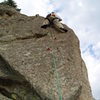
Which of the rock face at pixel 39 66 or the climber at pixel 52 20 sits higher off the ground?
the climber at pixel 52 20

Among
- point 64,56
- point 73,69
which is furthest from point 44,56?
point 73,69

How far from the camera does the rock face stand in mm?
7684

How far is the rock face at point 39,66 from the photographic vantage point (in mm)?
7684

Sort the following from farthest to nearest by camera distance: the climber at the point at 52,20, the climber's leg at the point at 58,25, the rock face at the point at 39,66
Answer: the climber at the point at 52,20, the climber's leg at the point at 58,25, the rock face at the point at 39,66

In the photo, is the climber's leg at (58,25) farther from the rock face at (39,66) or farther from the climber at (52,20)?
the rock face at (39,66)

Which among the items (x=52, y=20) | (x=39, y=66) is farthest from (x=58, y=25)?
(x=39, y=66)

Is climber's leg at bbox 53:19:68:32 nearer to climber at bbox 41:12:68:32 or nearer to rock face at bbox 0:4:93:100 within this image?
climber at bbox 41:12:68:32

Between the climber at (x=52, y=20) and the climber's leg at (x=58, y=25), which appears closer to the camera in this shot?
the climber's leg at (x=58, y=25)

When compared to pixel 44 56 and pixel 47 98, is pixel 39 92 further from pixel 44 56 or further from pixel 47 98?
pixel 44 56

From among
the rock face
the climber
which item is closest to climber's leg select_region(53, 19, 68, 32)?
the climber

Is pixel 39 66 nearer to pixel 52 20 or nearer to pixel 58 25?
pixel 58 25

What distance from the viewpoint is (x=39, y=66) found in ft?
27.9

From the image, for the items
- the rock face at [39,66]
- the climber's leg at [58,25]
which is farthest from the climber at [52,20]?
the rock face at [39,66]

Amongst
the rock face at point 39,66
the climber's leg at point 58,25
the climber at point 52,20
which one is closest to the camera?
the rock face at point 39,66
